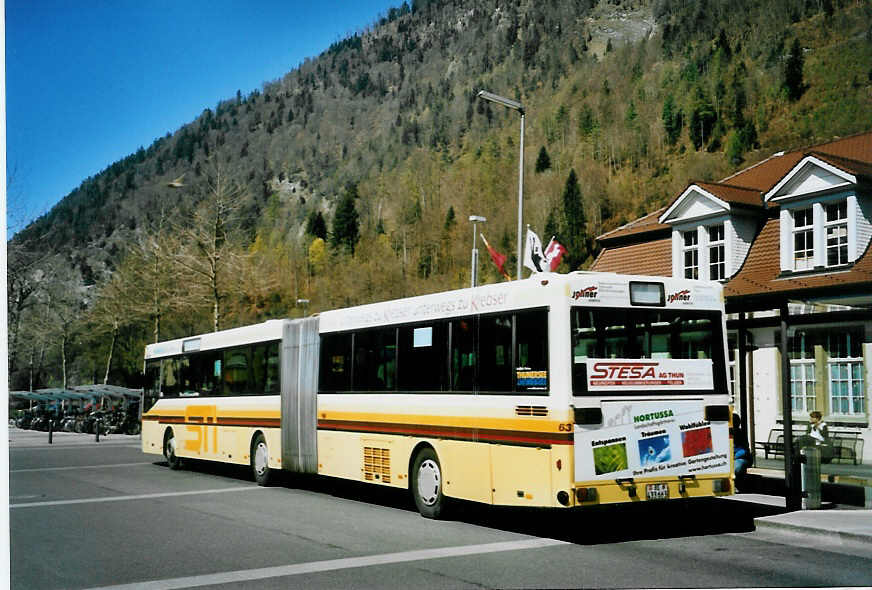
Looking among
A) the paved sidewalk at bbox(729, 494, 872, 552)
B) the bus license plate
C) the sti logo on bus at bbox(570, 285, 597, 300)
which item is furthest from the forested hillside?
the paved sidewalk at bbox(729, 494, 872, 552)

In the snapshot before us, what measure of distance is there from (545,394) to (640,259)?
51.5 ft

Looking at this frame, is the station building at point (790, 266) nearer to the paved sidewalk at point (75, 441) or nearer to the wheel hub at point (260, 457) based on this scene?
the wheel hub at point (260, 457)

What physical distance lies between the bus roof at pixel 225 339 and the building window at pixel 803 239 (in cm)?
1137

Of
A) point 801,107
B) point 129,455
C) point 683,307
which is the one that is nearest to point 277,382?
point 683,307

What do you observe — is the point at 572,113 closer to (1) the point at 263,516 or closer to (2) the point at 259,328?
(2) the point at 259,328

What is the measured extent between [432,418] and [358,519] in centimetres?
163

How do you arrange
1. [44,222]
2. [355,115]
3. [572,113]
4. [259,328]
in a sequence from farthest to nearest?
[355,115] → [572,113] → [259,328] → [44,222]

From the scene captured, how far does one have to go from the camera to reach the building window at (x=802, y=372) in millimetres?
18328

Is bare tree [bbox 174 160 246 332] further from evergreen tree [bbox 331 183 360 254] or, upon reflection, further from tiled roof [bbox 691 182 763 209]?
tiled roof [bbox 691 182 763 209]

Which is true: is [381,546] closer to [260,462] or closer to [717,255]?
[260,462]

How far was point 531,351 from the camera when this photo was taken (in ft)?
33.0

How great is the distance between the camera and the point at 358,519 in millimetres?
11750

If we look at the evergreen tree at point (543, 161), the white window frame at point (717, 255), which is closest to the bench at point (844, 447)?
the white window frame at point (717, 255)

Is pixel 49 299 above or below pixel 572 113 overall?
below
